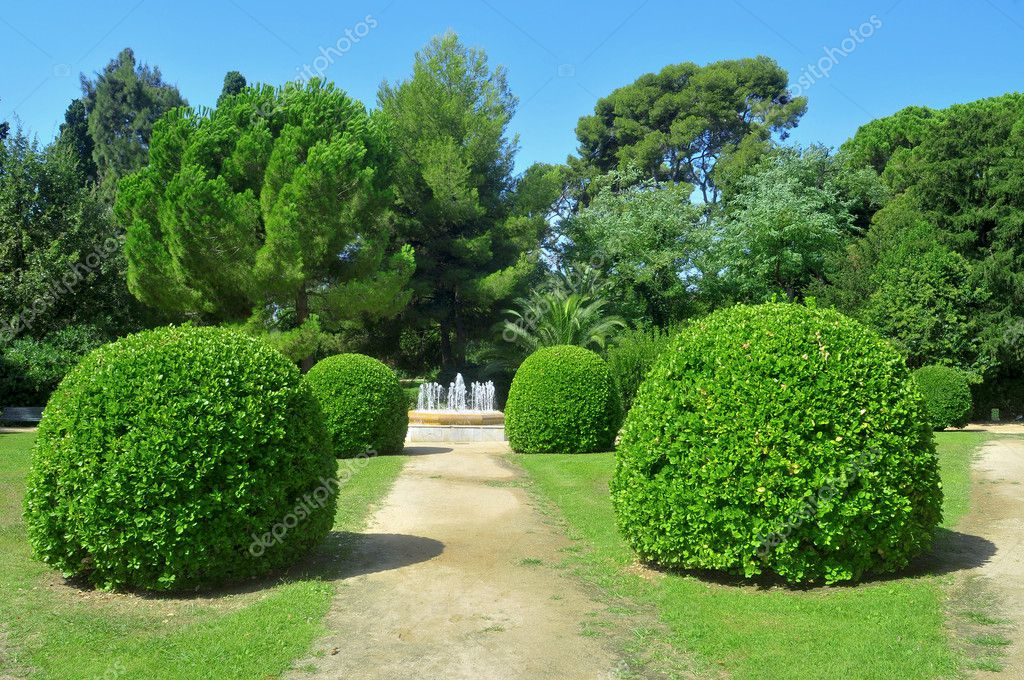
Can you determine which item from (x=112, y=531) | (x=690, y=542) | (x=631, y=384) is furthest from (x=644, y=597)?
(x=631, y=384)

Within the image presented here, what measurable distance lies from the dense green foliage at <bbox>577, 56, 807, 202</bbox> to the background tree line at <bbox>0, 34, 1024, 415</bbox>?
7.61 meters

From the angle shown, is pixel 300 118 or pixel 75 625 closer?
pixel 75 625

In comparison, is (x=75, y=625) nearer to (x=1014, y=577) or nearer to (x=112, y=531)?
(x=112, y=531)

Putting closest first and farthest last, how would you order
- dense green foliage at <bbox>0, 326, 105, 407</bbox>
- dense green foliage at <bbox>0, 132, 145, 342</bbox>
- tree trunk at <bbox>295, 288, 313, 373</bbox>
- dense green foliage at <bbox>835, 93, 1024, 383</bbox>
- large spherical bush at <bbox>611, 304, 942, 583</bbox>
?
large spherical bush at <bbox>611, 304, 942, 583</bbox> < dense green foliage at <bbox>0, 326, 105, 407</bbox> < dense green foliage at <bbox>0, 132, 145, 342</bbox> < dense green foliage at <bbox>835, 93, 1024, 383</bbox> < tree trunk at <bbox>295, 288, 313, 373</bbox>

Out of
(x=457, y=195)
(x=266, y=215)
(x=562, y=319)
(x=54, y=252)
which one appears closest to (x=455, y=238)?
(x=457, y=195)

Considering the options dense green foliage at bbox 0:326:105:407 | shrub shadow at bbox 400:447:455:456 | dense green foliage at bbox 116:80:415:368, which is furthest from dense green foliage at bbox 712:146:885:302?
dense green foliage at bbox 0:326:105:407

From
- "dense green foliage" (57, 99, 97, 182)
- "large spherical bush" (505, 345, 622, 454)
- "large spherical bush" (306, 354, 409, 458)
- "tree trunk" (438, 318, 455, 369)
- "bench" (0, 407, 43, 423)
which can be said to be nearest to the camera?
"large spherical bush" (306, 354, 409, 458)

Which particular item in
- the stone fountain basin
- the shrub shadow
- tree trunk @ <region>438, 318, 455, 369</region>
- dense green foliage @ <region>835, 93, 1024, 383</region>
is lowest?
the shrub shadow

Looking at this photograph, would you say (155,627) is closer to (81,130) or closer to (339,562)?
(339,562)

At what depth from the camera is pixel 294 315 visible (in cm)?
3047

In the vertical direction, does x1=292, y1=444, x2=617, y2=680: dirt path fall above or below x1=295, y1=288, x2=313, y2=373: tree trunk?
below

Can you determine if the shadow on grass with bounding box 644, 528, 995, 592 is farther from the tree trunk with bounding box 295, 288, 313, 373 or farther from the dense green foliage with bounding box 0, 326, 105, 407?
the tree trunk with bounding box 295, 288, 313, 373

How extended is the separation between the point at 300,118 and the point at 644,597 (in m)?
26.2

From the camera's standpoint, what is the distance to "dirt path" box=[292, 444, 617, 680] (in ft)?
16.6
